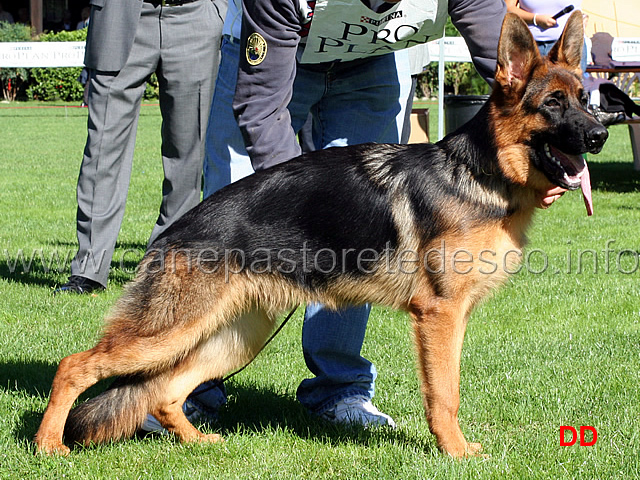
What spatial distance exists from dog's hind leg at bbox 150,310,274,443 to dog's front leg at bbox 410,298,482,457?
88 centimetres

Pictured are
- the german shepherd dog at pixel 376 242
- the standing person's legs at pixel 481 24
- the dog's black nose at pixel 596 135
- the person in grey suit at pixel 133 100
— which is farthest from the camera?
the person in grey suit at pixel 133 100

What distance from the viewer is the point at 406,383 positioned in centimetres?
399

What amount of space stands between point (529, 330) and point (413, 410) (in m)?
1.40

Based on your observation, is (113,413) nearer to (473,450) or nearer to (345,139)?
(473,450)

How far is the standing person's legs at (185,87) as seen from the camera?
216 inches

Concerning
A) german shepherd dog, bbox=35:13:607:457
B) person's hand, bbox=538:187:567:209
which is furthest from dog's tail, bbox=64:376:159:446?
person's hand, bbox=538:187:567:209

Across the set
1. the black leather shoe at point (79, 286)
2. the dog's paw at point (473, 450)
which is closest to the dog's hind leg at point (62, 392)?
the dog's paw at point (473, 450)

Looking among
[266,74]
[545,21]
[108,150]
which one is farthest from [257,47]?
[545,21]

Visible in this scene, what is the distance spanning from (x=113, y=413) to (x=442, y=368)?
1.43m

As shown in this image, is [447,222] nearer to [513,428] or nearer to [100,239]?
[513,428]

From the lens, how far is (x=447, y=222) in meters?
2.96

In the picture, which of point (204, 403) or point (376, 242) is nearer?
point (376, 242)

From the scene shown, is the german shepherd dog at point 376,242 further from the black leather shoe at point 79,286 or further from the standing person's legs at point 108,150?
the standing person's legs at point 108,150

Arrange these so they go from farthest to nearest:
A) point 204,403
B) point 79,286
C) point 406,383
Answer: point 79,286, point 406,383, point 204,403
